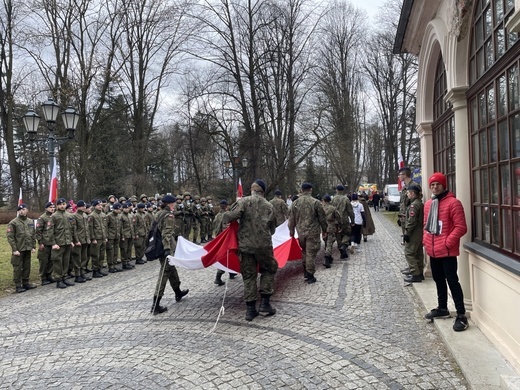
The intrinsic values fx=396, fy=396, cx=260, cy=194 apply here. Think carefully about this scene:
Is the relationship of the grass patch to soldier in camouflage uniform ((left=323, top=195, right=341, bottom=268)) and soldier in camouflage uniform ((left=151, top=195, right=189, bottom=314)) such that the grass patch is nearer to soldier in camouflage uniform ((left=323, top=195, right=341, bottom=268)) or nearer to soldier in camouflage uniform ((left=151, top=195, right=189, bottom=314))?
soldier in camouflage uniform ((left=151, top=195, right=189, bottom=314))

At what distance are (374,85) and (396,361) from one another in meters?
35.4

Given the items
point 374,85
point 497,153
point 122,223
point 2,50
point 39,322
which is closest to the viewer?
point 497,153

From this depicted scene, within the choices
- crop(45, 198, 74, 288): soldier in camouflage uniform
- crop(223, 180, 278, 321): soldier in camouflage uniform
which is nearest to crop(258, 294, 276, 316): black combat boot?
crop(223, 180, 278, 321): soldier in camouflage uniform

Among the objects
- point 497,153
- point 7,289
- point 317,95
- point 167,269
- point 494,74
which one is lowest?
point 7,289

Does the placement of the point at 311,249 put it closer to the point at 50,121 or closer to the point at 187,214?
the point at 50,121

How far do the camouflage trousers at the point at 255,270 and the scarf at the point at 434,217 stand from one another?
2408 millimetres

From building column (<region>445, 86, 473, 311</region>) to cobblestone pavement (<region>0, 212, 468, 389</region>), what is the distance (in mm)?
777

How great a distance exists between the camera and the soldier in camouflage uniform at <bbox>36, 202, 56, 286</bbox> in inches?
379

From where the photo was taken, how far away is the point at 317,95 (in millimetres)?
26578

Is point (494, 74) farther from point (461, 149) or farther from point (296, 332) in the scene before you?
point (296, 332)

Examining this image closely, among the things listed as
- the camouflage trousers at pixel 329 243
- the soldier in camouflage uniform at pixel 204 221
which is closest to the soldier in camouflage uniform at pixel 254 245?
the camouflage trousers at pixel 329 243

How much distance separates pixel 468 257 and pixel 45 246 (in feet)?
30.0

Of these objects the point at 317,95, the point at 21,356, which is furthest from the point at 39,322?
the point at 317,95

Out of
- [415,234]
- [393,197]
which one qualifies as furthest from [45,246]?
[393,197]
